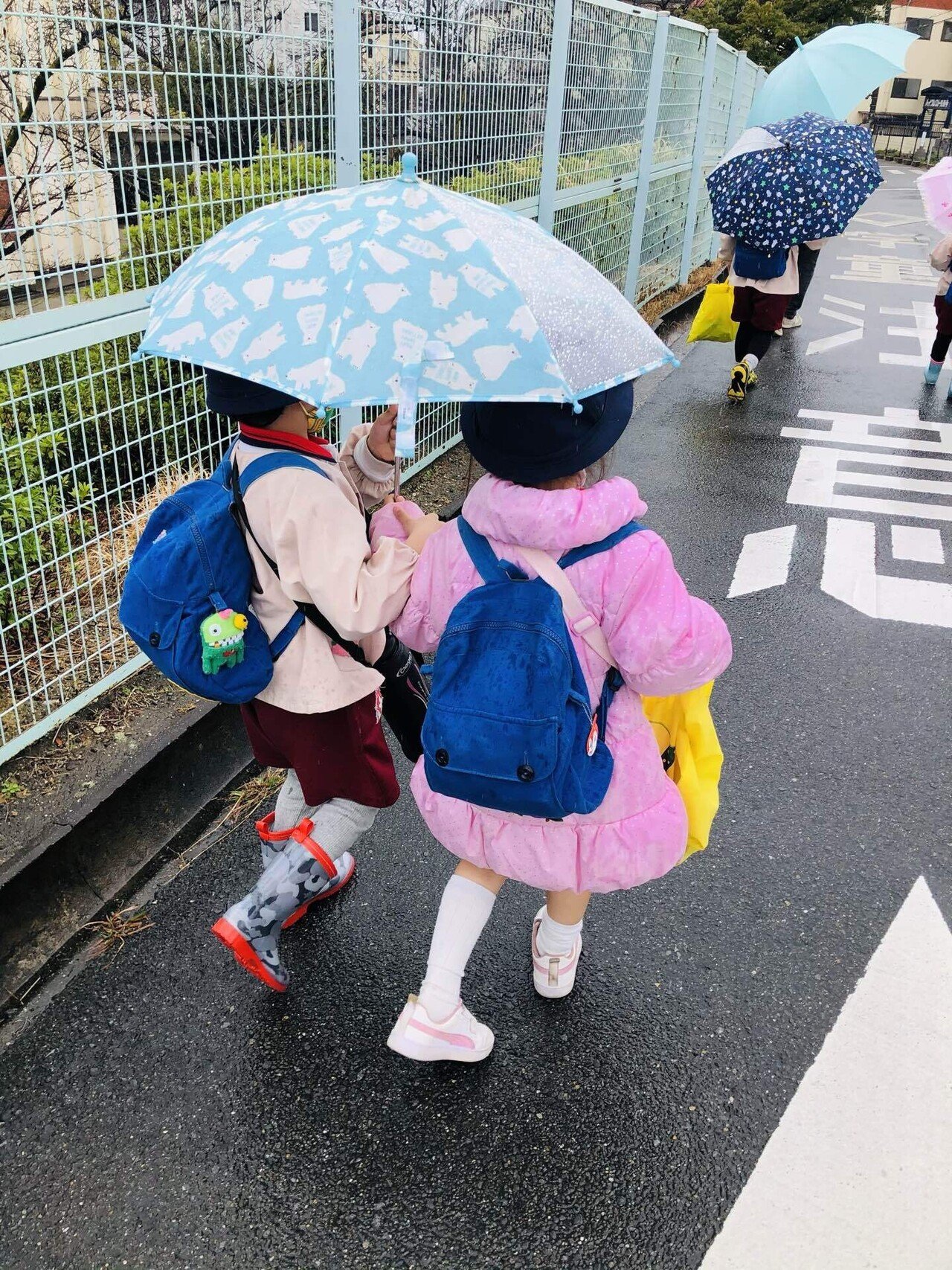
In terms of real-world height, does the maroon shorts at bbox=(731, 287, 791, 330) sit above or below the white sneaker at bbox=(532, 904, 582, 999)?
above

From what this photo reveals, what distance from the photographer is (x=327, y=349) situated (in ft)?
4.99

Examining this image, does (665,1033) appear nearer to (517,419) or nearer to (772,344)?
(517,419)

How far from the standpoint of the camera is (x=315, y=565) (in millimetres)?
1778

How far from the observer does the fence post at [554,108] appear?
540cm

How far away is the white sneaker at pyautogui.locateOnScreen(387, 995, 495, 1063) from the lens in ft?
6.57

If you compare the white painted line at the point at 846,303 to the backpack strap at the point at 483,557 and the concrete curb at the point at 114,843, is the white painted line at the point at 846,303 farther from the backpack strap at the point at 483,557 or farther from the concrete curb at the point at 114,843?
the backpack strap at the point at 483,557

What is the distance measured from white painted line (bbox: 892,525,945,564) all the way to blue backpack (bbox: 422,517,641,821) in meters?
3.70

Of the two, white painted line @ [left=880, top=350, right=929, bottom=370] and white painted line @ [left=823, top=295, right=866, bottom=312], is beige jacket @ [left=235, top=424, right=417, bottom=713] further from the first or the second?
white painted line @ [left=823, top=295, right=866, bottom=312]

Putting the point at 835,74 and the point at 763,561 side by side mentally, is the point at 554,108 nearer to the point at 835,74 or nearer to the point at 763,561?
the point at 835,74

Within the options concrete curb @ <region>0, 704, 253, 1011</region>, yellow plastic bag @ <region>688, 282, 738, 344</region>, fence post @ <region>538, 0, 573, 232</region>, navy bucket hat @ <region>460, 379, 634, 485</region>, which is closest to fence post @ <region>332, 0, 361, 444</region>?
concrete curb @ <region>0, 704, 253, 1011</region>

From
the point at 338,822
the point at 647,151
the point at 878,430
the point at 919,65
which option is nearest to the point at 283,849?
the point at 338,822

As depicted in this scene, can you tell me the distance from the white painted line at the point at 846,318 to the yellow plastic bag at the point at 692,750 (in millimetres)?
8661

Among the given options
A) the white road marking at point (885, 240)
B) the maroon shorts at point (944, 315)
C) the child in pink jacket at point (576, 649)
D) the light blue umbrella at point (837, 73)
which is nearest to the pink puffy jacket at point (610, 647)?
the child in pink jacket at point (576, 649)

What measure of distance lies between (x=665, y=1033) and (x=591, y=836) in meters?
0.64
